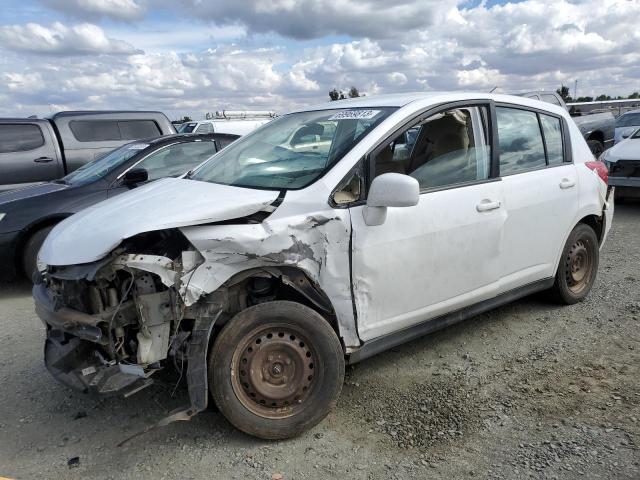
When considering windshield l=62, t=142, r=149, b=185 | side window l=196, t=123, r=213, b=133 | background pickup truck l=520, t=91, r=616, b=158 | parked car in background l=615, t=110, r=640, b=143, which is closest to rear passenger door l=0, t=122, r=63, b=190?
windshield l=62, t=142, r=149, b=185

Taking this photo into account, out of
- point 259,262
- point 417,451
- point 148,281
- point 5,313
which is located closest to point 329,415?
point 417,451

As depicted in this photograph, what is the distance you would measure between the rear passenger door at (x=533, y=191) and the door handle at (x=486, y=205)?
0.14 metres

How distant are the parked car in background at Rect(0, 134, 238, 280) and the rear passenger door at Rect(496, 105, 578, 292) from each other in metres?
3.76

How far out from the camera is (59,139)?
330 inches

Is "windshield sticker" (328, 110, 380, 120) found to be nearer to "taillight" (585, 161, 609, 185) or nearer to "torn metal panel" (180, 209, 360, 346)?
"torn metal panel" (180, 209, 360, 346)

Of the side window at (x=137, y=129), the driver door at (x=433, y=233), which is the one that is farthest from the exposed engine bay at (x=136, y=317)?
the side window at (x=137, y=129)

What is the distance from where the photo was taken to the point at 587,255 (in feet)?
15.4

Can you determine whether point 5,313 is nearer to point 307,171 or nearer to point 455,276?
point 307,171

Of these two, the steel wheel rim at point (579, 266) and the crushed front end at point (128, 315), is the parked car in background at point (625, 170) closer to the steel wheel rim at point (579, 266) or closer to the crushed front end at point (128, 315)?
the steel wheel rim at point (579, 266)

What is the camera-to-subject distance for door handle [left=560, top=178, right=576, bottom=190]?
422 centimetres

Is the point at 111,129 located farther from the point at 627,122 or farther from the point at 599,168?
the point at 627,122

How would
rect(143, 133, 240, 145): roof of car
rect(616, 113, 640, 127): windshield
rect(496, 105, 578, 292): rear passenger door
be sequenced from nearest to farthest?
rect(496, 105, 578, 292): rear passenger door, rect(143, 133, 240, 145): roof of car, rect(616, 113, 640, 127): windshield

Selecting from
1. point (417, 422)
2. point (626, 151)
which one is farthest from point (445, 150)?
point (626, 151)

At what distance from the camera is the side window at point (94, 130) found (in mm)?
8578
